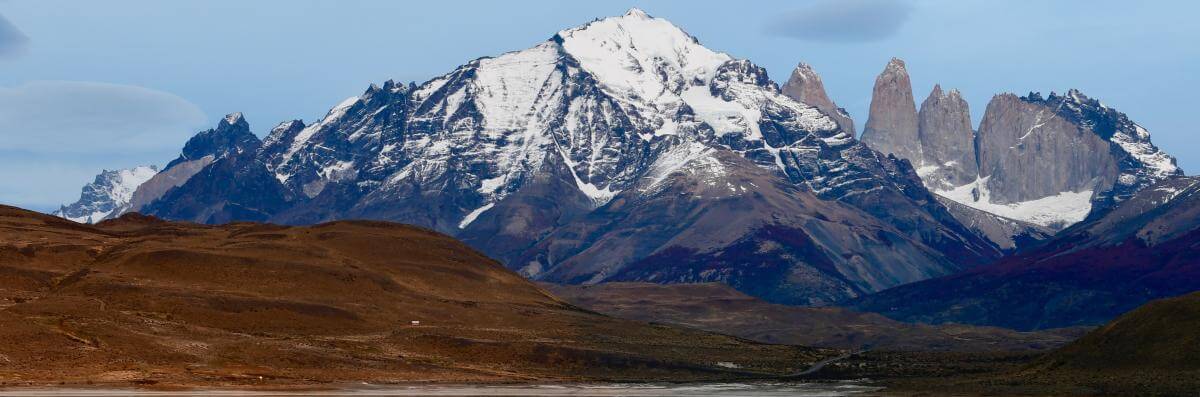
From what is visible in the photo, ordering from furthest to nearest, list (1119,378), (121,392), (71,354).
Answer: (71,354) < (1119,378) < (121,392)

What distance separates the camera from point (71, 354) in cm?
19262

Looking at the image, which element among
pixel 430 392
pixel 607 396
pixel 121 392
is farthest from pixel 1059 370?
pixel 121 392

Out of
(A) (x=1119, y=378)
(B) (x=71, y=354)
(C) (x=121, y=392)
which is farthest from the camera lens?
(B) (x=71, y=354)

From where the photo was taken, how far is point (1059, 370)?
635 ft

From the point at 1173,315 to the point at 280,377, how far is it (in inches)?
4152

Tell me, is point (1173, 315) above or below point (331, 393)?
above

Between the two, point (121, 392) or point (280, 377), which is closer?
A: point (121, 392)

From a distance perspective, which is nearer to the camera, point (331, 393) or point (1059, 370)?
point (331, 393)

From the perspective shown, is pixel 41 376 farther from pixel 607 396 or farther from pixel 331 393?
pixel 607 396

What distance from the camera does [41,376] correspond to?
581 ft

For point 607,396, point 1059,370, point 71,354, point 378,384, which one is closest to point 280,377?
point 378,384

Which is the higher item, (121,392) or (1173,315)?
(1173,315)

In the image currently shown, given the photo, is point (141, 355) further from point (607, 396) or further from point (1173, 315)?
point (1173, 315)

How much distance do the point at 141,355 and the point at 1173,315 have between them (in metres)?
124
